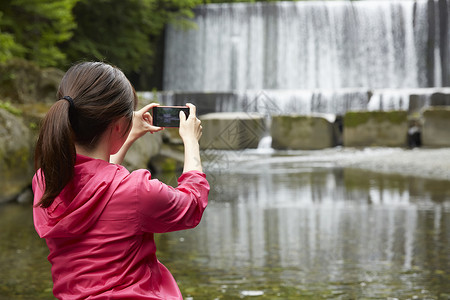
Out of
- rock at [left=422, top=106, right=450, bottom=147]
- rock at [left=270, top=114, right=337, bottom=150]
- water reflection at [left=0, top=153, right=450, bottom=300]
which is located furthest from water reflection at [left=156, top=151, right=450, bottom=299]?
rock at [left=270, top=114, right=337, bottom=150]

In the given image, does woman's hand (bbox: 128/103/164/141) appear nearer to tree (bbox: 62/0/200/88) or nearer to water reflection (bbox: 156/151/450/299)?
water reflection (bbox: 156/151/450/299)

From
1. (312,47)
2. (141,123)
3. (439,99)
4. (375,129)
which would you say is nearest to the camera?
(141,123)

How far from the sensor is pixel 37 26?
61.2 ft

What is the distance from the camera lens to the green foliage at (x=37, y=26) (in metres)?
17.5

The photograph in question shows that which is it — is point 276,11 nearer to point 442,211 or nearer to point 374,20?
point 374,20

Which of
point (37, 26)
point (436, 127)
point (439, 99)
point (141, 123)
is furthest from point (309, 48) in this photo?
point (141, 123)

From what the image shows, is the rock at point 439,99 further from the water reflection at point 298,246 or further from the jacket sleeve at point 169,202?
the jacket sleeve at point 169,202

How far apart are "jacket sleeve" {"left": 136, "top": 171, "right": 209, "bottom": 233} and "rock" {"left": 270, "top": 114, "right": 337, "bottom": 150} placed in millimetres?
15776

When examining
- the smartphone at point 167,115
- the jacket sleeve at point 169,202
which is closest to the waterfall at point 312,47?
the smartphone at point 167,115

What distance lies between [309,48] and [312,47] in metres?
0.13

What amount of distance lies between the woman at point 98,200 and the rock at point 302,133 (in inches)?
623

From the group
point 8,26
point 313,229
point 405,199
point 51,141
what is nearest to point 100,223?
point 51,141

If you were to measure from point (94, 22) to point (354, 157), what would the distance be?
Result: 13.0 m

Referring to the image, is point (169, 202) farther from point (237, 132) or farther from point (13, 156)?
point (13, 156)
